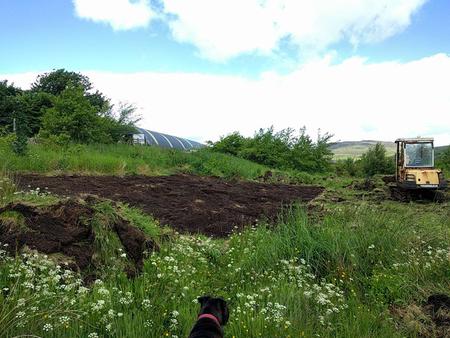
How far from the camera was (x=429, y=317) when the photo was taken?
4.89 meters

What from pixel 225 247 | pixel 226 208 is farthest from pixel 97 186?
pixel 225 247

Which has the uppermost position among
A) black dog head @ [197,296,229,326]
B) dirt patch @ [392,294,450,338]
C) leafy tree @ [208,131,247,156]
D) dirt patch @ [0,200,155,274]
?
leafy tree @ [208,131,247,156]

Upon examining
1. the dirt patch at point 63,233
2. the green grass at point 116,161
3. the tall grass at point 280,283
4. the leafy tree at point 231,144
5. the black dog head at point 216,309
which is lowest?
the tall grass at point 280,283

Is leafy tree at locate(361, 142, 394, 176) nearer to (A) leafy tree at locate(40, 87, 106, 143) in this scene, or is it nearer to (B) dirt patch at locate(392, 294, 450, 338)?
(A) leafy tree at locate(40, 87, 106, 143)

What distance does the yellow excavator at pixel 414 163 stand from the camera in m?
15.7

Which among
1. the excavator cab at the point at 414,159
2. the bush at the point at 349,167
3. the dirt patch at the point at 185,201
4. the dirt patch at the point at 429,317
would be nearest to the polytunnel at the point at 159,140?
the bush at the point at 349,167

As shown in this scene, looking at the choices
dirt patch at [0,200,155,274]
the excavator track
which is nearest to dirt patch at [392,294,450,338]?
dirt patch at [0,200,155,274]

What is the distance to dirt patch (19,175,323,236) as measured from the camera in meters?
9.45

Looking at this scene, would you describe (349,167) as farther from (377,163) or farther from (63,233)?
(63,233)

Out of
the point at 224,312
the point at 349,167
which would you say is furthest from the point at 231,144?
the point at 224,312

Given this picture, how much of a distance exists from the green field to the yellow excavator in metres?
7.20

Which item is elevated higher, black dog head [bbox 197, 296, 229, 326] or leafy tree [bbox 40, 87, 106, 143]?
leafy tree [bbox 40, 87, 106, 143]

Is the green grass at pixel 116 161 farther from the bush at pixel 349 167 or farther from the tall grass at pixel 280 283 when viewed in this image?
the bush at pixel 349 167

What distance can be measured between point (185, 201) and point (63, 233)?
637 centimetres
